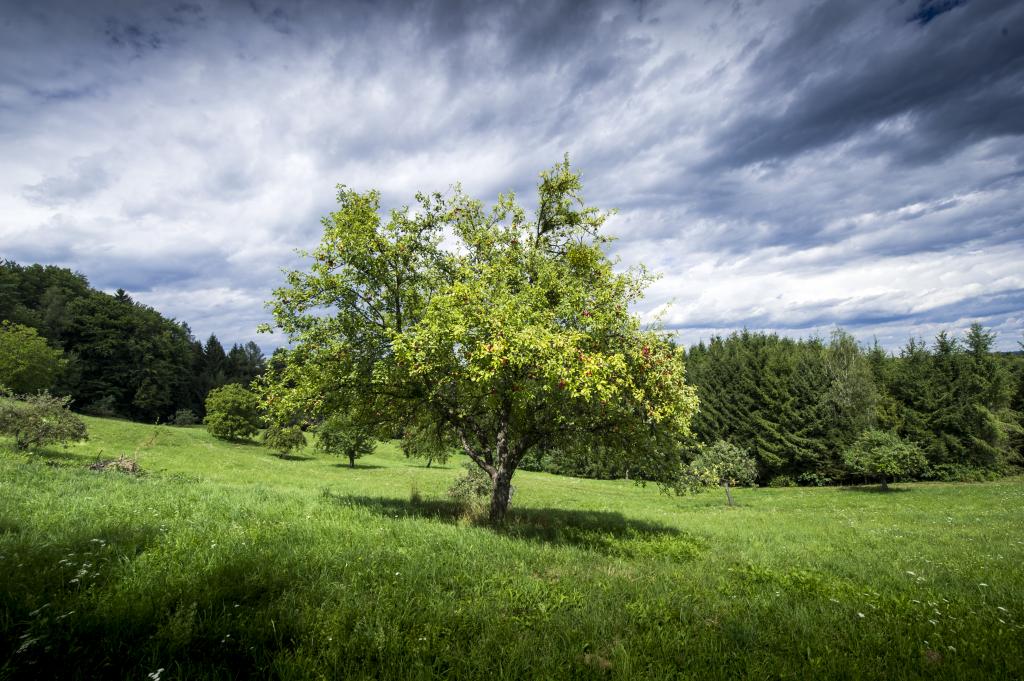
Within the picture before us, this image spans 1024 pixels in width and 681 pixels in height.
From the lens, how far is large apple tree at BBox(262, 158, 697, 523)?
1180 centimetres

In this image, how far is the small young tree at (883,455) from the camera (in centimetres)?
4072

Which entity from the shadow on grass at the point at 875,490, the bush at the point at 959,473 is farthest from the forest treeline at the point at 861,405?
the shadow on grass at the point at 875,490

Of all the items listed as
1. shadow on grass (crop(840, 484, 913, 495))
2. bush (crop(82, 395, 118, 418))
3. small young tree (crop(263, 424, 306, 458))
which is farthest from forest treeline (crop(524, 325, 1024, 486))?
bush (crop(82, 395, 118, 418))

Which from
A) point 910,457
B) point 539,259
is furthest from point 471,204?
point 910,457

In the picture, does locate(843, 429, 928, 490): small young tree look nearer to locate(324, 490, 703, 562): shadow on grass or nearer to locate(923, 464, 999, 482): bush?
locate(923, 464, 999, 482): bush

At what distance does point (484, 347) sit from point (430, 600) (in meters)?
5.57

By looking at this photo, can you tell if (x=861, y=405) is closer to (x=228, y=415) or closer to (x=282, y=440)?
(x=282, y=440)

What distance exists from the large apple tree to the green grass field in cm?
308

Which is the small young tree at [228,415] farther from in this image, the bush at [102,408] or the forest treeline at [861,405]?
the forest treeline at [861,405]

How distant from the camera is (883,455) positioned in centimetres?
4094

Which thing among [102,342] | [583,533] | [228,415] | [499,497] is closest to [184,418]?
[102,342]

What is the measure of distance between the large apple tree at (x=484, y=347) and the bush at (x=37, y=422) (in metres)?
14.6

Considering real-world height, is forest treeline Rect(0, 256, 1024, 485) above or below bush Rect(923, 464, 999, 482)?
above

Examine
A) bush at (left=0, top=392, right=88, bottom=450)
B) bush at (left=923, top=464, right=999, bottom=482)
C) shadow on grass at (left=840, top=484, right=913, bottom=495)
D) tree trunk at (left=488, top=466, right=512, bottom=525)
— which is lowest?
shadow on grass at (left=840, top=484, right=913, bottom=495)
